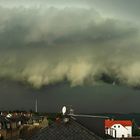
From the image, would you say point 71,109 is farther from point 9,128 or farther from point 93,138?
point 9,128

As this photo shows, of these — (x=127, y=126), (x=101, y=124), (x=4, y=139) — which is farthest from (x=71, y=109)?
(x=127, y=126)

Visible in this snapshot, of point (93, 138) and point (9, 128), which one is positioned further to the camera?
point (9, 128)

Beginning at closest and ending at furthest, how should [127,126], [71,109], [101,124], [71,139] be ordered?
1. [71,139]
2. [71,109]
3. [101,124]
4. [127,126]

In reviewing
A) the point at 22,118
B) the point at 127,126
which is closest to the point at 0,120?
the point at 22,118

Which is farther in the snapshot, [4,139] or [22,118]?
[22,118]

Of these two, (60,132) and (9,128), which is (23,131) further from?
(60,132)

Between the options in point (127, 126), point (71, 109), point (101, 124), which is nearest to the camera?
point (71, 109)
